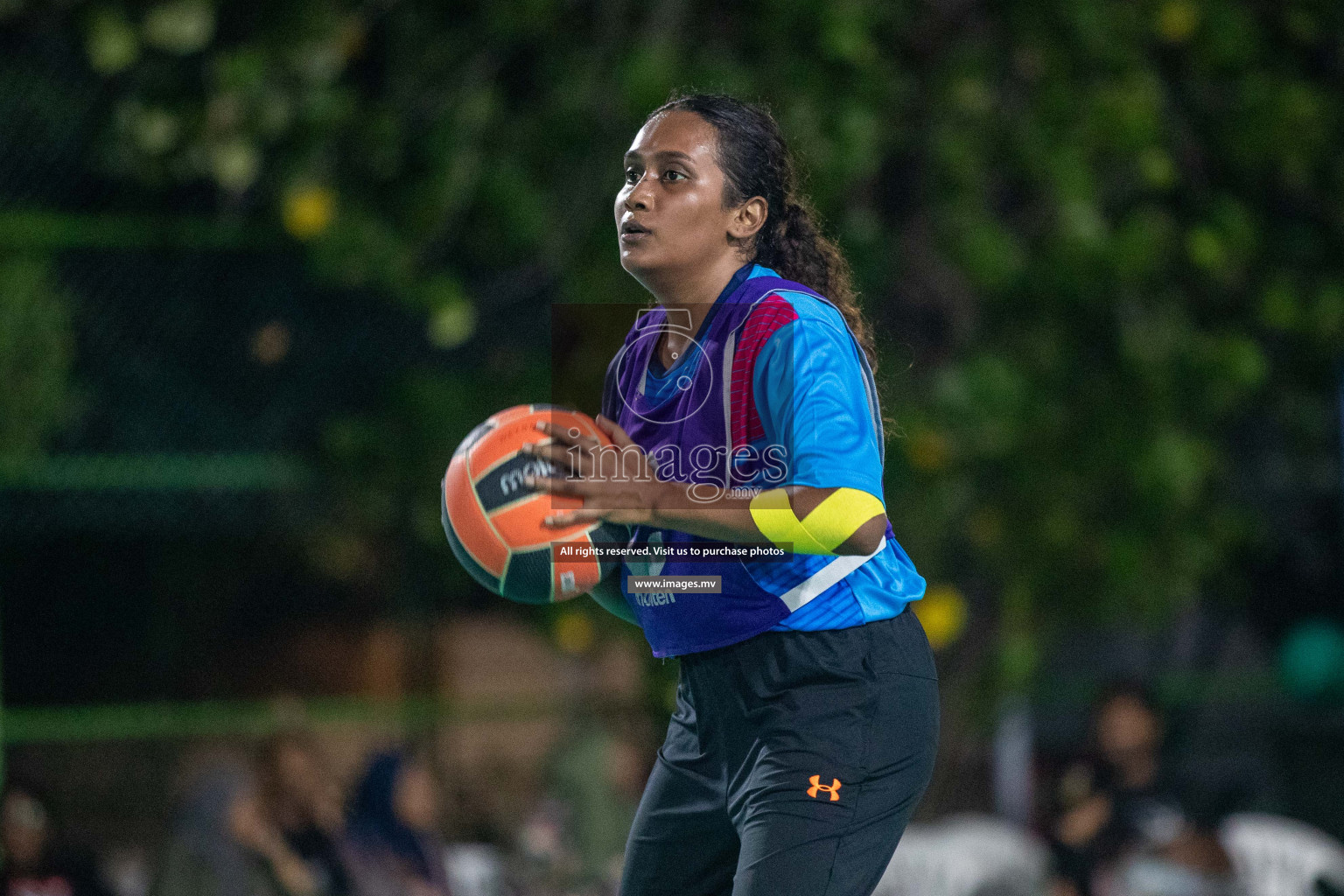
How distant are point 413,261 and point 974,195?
2.18 metres

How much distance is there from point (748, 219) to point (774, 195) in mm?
111

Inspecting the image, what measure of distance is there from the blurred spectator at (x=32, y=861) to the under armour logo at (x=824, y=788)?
392cm

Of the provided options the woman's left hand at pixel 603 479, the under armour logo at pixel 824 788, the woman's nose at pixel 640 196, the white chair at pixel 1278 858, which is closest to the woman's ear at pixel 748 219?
the woman's nose at pixel 640 196

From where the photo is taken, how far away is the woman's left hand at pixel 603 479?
2416 mm

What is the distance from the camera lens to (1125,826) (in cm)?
613

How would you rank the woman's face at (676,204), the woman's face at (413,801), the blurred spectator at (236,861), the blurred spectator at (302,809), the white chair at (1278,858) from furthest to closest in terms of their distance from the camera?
the white chair at (1278,858)
the woman's face at (413,801)
the blurred spectator at (302,809)
the blurred spectator at (236,861)
the woman's face at (676,204)

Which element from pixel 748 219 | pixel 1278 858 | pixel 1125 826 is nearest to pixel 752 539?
pixel 748 219

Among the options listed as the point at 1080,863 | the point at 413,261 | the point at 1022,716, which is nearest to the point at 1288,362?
the point at 1022,716

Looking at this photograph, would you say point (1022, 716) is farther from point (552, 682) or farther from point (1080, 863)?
point (552, 682)

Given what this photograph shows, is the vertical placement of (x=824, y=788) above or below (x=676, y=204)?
below

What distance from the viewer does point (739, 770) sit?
2.62 m

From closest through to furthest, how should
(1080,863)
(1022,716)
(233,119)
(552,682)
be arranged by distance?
(233,119) < (1080,863) < (1022,716) < (552,682)

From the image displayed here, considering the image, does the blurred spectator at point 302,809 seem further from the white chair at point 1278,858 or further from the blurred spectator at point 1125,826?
the white chair at point 1278,858

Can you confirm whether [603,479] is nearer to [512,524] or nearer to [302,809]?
[512,524]
